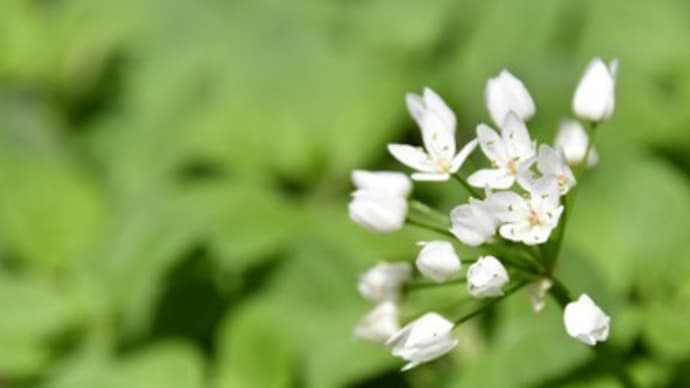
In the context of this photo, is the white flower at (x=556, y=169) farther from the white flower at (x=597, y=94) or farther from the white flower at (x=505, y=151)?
the white flower at (x=597, y=94)

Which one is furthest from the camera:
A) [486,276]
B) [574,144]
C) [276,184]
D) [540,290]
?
[276,184]

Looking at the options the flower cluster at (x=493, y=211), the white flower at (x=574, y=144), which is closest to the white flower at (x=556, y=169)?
the flower cluster at (x=493, y=211)

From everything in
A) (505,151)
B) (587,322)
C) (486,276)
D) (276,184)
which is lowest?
(587,322)

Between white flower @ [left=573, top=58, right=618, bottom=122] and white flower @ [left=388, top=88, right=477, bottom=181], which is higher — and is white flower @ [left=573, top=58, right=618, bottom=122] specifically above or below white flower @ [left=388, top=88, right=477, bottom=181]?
below

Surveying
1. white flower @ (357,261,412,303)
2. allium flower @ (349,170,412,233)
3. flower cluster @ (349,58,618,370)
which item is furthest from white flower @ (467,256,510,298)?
white flower @ (357,261,412,303)

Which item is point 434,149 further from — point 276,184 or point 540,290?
point 276,184

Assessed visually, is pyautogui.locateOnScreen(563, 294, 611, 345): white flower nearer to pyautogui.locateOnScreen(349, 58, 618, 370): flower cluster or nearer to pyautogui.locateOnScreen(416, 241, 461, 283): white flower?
pyautogui.locateOnScreen(349, 58, 618, 370): flower cluster

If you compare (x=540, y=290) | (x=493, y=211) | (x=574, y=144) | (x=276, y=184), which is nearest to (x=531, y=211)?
(x=493, y=211)
